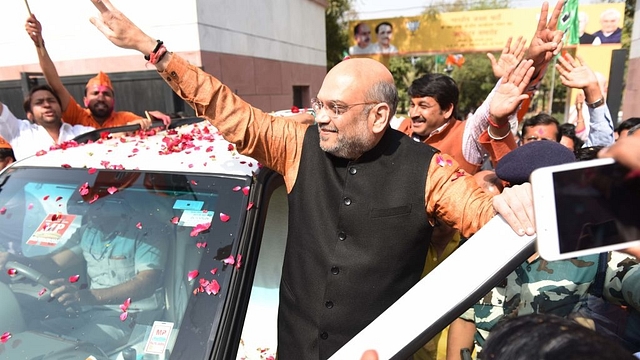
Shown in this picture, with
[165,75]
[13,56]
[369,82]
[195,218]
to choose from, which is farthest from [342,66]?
[13,56]

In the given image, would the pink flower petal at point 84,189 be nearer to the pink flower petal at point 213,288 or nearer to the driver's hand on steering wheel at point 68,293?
the driver's hand on steering wheel at point 68,293

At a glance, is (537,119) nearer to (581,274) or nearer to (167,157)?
(581,274)

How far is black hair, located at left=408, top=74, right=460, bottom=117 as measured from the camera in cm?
268

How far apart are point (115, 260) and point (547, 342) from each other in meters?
1.69

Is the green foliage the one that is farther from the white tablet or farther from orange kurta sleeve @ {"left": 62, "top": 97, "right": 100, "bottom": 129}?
the white tablet

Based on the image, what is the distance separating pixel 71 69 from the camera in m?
7.48

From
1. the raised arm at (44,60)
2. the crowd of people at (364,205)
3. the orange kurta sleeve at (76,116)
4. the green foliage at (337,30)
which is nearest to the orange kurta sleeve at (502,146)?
the crowd of people at (364,205)

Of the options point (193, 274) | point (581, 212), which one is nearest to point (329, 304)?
point (193, 274)

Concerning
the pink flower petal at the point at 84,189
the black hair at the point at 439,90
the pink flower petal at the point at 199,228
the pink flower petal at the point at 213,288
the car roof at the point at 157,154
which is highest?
the black hair at the point at 439,90

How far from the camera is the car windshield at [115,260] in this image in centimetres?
152

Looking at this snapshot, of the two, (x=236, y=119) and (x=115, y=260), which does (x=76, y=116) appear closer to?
(x=115, y=260)

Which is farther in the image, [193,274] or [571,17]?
[571,17]

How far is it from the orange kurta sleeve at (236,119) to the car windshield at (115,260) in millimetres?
190

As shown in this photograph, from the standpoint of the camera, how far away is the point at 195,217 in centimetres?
171
